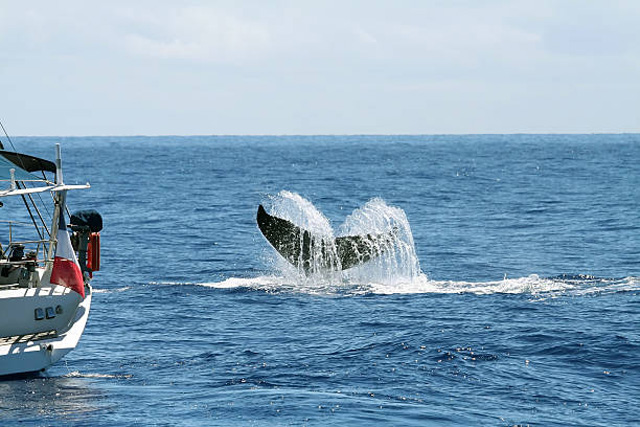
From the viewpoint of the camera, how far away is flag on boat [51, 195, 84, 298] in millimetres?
23625

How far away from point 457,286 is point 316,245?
554cm

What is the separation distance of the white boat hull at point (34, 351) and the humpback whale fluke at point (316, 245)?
554 inches

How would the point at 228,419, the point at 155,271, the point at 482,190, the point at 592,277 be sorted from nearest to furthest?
the point at 228,419
the point at 592,277
the point at 155,271
the point at 482,190

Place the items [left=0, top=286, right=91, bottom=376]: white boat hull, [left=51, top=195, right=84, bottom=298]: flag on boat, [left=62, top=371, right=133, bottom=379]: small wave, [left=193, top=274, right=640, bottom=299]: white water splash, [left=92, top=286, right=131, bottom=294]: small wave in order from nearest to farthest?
[left=0, top=286, right=91, bottom=376]: white boat hull, [left=62, top=371, right=133, bottom=379]: small wave, [left=51, top=195, right=84, bottom=298]: flag on boat, [left=193, top=274, right=640, bottom=299]: white water splash, [left=92, top=286, right=131, bottom=294]: small wave

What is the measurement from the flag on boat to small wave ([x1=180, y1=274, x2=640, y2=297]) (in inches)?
421

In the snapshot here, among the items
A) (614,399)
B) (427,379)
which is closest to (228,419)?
(427,379)

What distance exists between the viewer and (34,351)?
22.1m

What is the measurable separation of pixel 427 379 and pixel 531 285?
42.7 feet

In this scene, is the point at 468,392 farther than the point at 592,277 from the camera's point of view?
No

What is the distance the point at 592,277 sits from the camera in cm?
3588

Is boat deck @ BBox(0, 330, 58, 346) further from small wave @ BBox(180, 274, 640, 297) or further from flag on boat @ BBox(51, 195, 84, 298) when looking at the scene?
small wave @ BBox(180, 274, 640, 297)

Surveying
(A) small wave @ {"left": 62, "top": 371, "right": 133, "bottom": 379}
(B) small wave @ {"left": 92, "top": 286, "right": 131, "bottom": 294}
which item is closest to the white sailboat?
(A) small wave @ {"left": 62, "top": 371, "right": 133, "bottom": 379}

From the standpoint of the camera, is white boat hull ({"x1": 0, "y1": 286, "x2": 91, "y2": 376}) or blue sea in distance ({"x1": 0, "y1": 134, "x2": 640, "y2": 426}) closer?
blue sea in distance ({"x1": 0, "y1": 134, "x2": 640, "y2": 426})

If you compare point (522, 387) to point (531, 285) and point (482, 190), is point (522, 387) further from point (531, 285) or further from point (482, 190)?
point (482, 190)
